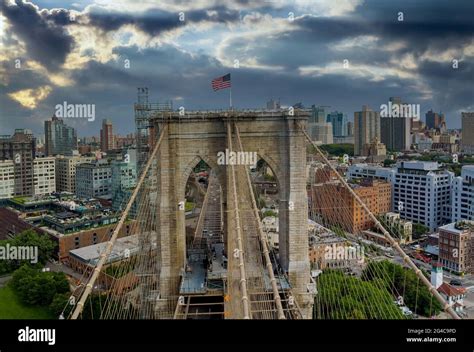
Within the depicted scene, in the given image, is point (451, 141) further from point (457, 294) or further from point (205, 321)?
point (205, 321)

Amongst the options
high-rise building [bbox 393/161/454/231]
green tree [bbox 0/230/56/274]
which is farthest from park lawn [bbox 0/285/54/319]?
high-rise building [bbox 393/161/454/231]

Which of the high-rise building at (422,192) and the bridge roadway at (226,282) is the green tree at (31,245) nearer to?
the bridge roadway at (226,282)

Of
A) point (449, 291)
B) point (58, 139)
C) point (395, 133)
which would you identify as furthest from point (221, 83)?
point (395, 133)

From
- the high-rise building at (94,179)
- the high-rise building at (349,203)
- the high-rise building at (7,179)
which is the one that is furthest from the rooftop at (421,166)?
the high-rise building at (7,179)

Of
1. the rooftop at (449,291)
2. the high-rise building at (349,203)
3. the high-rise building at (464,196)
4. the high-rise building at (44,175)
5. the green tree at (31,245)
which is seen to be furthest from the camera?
the high-rise building at (44,175)

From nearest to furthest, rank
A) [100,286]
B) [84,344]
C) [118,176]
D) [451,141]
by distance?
[84,344] < [100,286] < [118,176] < [451,141]

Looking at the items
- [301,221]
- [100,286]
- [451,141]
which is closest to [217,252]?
[301,221]

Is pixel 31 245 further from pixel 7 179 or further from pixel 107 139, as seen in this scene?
pixel 107 139
